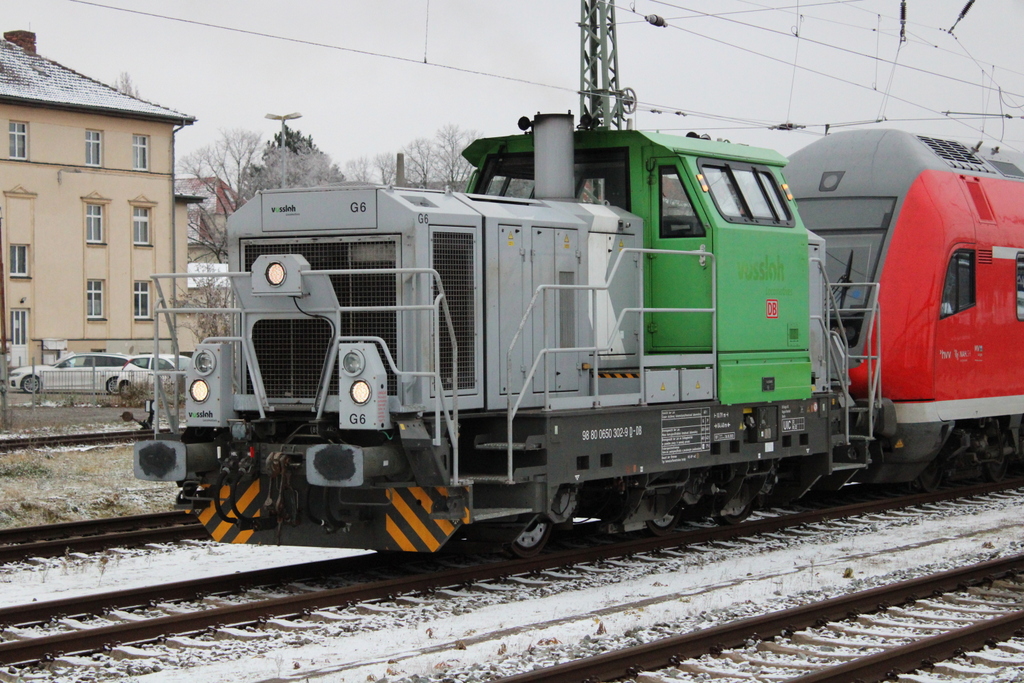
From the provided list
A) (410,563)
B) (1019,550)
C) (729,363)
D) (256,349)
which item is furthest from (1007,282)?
(256,349)

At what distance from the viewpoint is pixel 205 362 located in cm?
860

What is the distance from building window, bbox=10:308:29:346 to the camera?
1682 inches

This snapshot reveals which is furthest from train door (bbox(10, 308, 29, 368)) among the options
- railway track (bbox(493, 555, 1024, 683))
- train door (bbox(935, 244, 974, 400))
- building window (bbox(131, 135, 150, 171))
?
railway track (bbox(493, 555, 1024, 683))

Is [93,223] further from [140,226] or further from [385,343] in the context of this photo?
[385,343]

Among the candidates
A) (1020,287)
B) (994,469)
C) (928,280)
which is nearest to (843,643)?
(928,280)

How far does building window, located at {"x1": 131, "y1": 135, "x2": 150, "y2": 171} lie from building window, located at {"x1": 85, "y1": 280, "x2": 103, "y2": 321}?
481cm

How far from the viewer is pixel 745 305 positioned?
1033 centimetres

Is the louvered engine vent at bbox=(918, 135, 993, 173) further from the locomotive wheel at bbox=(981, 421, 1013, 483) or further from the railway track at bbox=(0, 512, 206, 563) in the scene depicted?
the railway track at bbox=(0, 512, 206, 563)

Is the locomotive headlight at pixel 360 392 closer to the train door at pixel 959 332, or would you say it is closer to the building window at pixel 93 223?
the train door at pixel 959 332

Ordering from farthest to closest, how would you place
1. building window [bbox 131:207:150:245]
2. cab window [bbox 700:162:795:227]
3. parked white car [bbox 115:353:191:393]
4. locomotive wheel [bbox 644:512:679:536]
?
building window [bbox 131:207:150:245], parked white car [bbox 115:353:191:393], locomotive wheel [bbox 644:512:679:536], cab window [bbox 700:162:795:227]

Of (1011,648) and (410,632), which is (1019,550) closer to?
(1011,648)

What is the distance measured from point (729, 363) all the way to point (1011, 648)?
12.2 ft

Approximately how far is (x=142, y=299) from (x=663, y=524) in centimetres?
4013

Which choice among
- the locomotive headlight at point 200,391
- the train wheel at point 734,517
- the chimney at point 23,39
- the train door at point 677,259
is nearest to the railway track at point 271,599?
the train wheel at point 734,517
